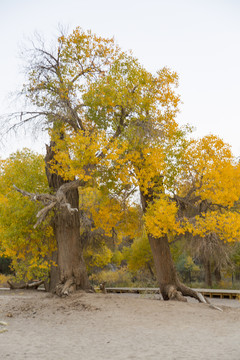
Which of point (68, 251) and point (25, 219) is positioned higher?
point (25, 219)

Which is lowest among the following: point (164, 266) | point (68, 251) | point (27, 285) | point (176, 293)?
point (27, 285)

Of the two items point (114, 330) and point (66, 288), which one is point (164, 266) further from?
point (114, 330)

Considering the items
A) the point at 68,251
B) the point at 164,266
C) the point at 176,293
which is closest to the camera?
the point at 176,293

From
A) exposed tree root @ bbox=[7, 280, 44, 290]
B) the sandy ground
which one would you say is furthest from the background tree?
exposed tree root @ bbox=[7, 280, 44, 290]

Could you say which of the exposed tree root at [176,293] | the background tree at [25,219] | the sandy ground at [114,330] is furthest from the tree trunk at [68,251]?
the exposed tree root at [176,293]

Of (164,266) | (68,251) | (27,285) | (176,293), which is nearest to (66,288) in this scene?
(68,251)

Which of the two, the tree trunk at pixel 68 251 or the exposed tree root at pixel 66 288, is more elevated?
the tree trunk at pixel 68 251

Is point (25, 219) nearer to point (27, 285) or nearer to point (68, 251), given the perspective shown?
point (68, 251)

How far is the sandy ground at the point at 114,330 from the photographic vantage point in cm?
745

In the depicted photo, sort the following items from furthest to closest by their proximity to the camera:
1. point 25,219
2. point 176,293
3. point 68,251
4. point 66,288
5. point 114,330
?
point 25,219
point 68,251
point 176,293
point 66,288
point 114,330

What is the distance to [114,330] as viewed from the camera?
998cm

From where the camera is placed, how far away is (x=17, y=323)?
11.5 m

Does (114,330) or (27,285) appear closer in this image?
(114,330)

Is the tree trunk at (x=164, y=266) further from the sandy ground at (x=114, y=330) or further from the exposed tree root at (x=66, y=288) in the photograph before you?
the exposed tree root at (x=66, y=288)
